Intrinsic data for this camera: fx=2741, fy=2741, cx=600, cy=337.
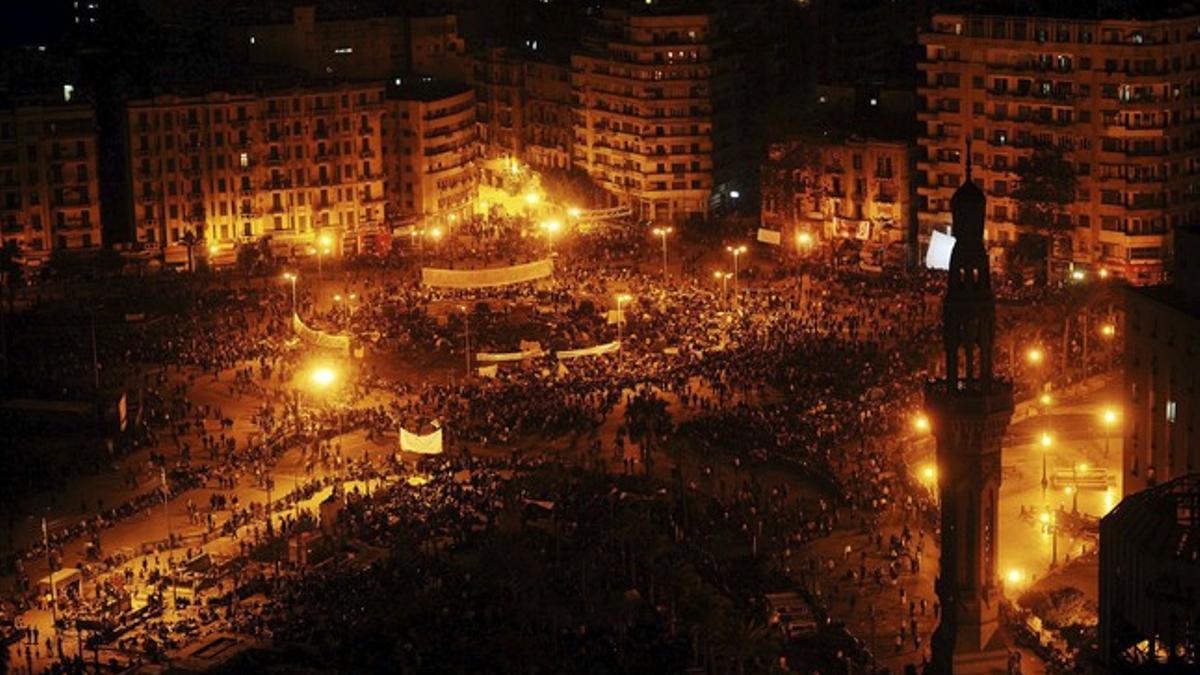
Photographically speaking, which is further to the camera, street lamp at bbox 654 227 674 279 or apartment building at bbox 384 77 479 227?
apartment building at bbox 384 77 479 227

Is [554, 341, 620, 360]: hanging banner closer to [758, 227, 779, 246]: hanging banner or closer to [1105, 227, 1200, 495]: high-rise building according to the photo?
[758, 227, 779, 246]: hanging banner

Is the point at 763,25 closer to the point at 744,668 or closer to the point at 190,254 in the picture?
the point at 190,254

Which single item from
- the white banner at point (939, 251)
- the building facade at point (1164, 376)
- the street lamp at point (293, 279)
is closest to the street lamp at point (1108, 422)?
the building facade at point (1164, 376)

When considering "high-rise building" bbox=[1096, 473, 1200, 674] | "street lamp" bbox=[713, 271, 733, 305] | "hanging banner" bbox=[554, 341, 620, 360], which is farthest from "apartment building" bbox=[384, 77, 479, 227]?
"high-rise building" bbox=[1096, 473, 1200, 674]

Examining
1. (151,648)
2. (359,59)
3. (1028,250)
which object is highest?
(359,59)

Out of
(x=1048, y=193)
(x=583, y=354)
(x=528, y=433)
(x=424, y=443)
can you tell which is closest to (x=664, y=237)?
(x=583, y=354)

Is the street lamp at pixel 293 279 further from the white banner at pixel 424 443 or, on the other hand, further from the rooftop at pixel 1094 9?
the rooftop at pixel 1094 9

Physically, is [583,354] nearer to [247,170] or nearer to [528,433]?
[528,433]

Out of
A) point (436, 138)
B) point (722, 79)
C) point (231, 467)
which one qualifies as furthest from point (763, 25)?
point (231, 467)
